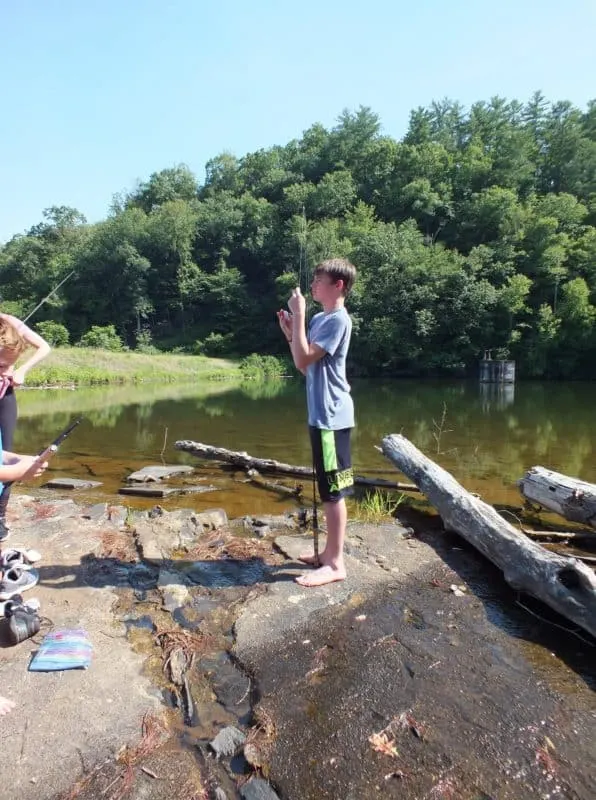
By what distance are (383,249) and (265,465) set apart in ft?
127

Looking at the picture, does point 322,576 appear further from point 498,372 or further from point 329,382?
point 498,372

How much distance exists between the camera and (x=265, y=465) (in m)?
8.21

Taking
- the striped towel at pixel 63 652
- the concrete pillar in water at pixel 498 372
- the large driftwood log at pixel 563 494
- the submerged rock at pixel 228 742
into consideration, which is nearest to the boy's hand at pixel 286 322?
the striped towel at pixel 63 652

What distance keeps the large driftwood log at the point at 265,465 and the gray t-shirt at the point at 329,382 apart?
12.7 feet

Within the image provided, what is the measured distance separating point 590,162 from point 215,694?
68.7m

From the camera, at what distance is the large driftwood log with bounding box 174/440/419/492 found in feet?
23.6

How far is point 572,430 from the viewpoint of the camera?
A: 44.1 ft

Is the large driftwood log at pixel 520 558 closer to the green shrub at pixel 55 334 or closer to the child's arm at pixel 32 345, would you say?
the child's arm at pixel 32 345

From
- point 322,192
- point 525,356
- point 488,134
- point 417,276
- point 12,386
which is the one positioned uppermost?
point 488,134

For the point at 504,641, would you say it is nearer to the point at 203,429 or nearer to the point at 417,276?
the point at 203,429

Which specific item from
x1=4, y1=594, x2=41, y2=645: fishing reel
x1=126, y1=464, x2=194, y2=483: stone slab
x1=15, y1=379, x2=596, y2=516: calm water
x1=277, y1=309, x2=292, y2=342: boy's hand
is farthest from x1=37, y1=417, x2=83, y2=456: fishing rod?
x1=126, y1=464, x2=194, y2=483: stone slab

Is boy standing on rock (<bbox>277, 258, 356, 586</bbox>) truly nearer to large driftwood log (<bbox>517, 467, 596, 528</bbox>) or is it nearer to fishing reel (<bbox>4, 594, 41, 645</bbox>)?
fishing reel (<bbox>4, 594, 41, 645</bbox>)

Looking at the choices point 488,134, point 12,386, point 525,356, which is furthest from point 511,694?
point 488,134

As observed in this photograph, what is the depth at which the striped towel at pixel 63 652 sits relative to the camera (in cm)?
259
